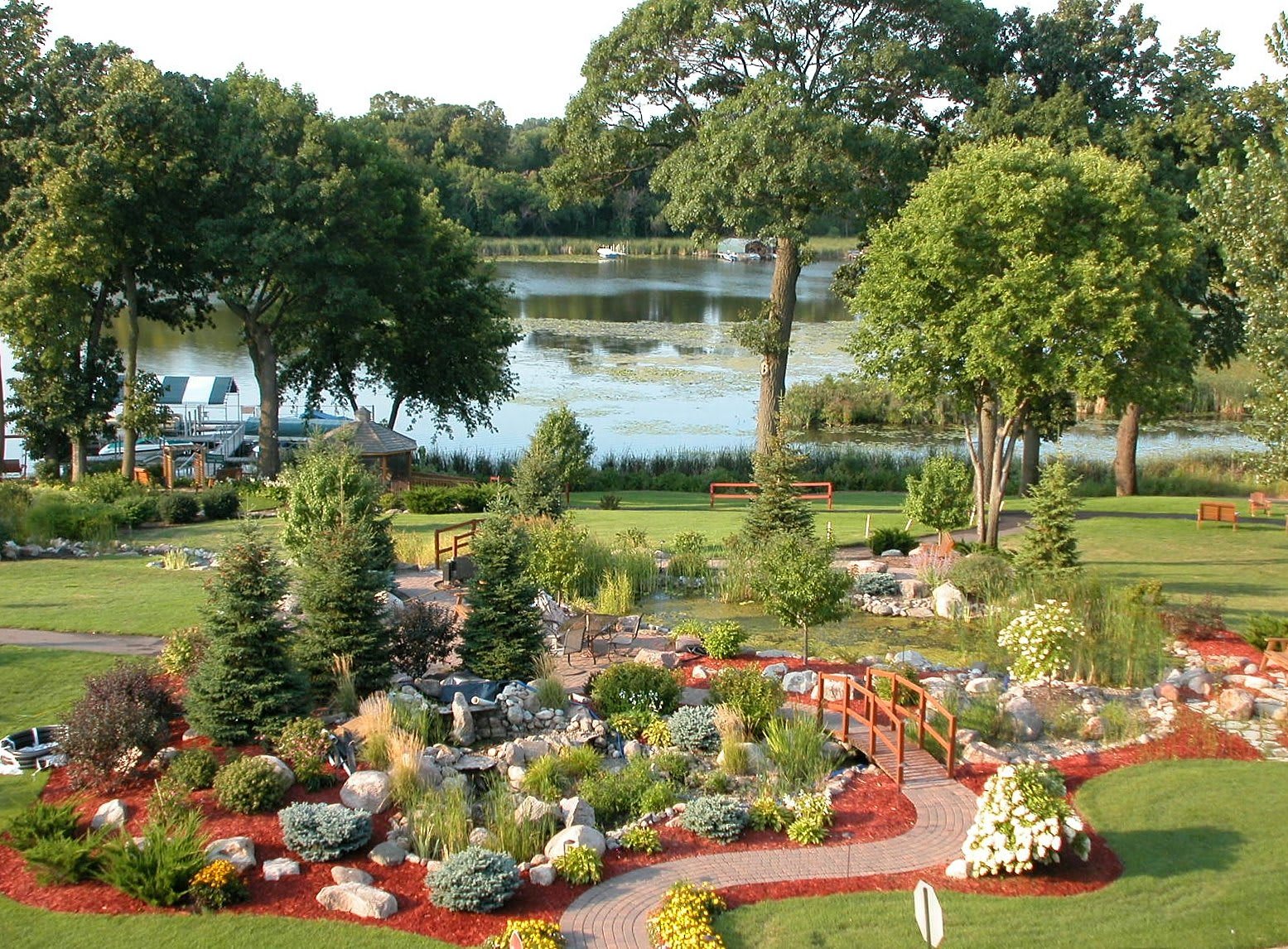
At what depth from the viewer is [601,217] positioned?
4082 inches

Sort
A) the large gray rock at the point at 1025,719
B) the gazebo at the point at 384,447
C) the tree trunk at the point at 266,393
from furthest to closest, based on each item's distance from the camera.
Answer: the tree trunk at the point at 266,393 → the gazebo at the point at 384,447 → the large gray rock at the point at 1025,719

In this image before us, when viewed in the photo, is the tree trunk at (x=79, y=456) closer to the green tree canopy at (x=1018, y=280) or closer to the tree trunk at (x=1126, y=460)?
the green tree canopy at (x=1018, y=280)

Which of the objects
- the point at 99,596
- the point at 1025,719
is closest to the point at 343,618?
the point at 99,596

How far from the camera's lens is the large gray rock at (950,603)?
19125 mm

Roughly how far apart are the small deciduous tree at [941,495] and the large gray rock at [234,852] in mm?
16445

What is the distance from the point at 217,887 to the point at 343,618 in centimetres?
475

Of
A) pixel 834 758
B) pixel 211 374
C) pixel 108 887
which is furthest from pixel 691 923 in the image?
pixel 211 374

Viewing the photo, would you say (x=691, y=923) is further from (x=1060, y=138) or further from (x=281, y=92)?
(x=281, y=92)

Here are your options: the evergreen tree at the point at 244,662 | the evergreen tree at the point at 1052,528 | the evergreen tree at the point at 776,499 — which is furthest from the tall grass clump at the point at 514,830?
the evergreen tree at the point at 1052,528

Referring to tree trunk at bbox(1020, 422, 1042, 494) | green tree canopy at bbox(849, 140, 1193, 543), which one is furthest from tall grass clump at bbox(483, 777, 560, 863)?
tree trunk at bbox(1020, 422, 1042, 494)

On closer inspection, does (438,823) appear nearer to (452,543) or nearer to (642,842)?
(642,842)

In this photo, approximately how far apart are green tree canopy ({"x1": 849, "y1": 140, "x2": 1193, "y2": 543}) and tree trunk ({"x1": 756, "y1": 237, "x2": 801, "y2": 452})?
696cm

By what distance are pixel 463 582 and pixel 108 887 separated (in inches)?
385

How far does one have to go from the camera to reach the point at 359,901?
9750 mm
